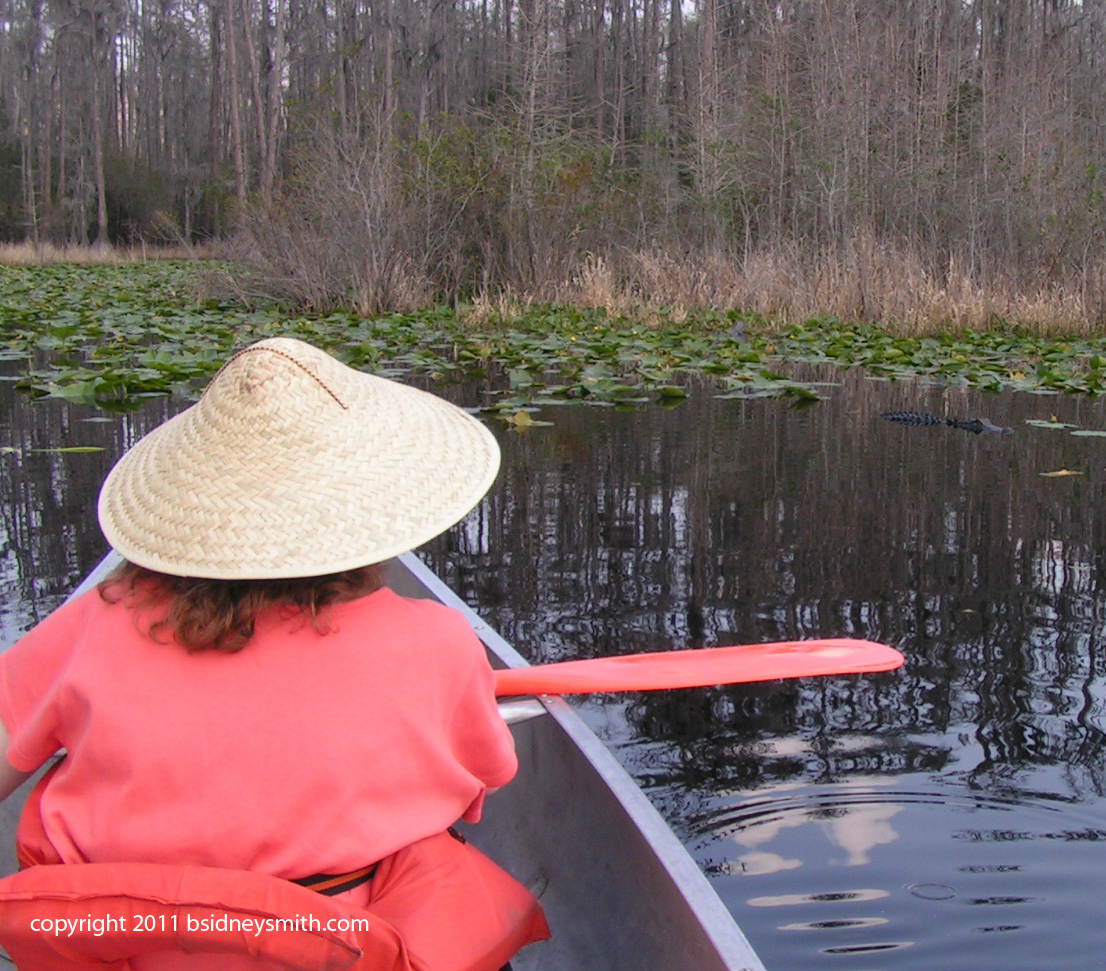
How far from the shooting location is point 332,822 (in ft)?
4.03

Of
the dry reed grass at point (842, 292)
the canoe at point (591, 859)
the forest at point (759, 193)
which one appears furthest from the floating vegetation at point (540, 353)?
the canoe at point (591, 859)

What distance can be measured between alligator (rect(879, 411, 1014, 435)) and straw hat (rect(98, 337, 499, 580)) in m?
4.99

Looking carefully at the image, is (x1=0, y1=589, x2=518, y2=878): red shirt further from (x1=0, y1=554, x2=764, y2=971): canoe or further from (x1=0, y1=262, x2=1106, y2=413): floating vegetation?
(x1=0, y1=262, x2=1106, y2=413): floating vegetation

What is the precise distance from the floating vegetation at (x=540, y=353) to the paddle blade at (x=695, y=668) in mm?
3647

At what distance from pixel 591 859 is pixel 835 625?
1580 mm

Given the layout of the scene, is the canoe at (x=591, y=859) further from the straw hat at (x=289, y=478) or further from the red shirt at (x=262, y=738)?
the straw hat at (x=289, y=478)

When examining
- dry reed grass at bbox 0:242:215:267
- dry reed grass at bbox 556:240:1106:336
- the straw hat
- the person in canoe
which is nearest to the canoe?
the person in canoe

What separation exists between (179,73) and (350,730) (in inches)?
1664

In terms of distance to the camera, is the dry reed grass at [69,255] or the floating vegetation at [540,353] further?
the dry reed grass at [69,255]

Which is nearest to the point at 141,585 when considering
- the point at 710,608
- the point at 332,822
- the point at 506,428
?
the point at 332,822

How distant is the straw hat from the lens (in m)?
1.26

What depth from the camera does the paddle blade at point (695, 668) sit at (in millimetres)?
1901

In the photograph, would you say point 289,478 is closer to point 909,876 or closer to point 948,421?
point 909,876

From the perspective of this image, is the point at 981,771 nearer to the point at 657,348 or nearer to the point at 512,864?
the point at 512,864
